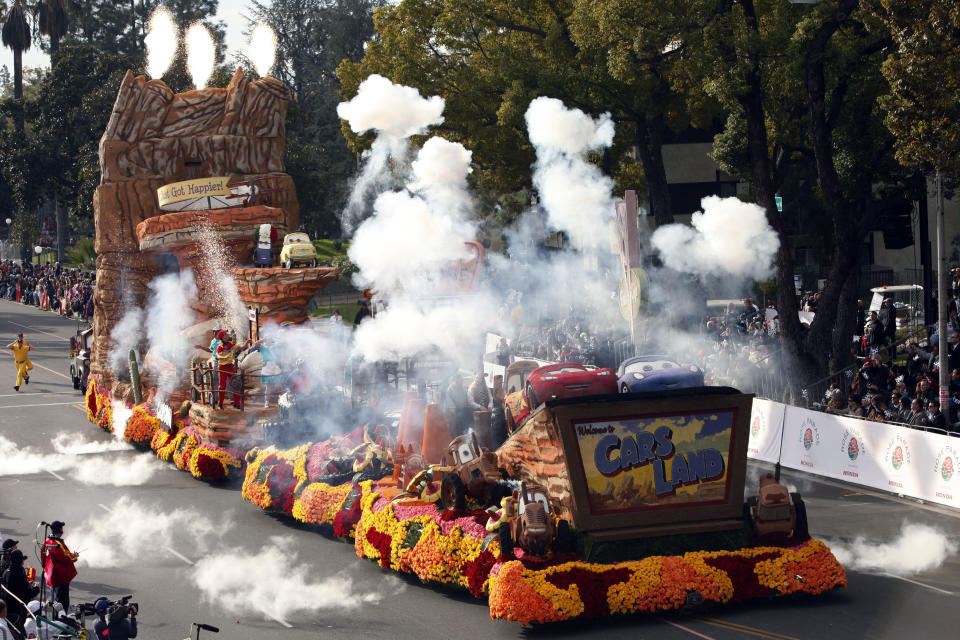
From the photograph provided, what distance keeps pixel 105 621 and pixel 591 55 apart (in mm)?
25924

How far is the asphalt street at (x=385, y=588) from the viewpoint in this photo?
564 inches

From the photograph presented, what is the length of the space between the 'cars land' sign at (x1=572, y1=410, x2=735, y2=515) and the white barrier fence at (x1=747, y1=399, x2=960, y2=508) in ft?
19.7

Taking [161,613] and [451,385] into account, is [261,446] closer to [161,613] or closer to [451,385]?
[451,385]

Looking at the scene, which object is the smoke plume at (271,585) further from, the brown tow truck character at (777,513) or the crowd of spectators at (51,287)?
the crowd of spectators at (51,287)

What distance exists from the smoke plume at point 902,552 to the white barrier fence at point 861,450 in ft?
5.04

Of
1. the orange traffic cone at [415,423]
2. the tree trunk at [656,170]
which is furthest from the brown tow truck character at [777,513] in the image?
the tree trunk at [656,170]

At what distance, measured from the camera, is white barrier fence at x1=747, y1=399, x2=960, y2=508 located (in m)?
19.7

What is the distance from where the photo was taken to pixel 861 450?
21.7 metres

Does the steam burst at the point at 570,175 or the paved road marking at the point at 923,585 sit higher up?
the steam burst at the point at 570,175

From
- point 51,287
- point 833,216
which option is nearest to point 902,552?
point 833,216

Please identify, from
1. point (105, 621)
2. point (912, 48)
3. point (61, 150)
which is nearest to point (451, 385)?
point (105, 621)

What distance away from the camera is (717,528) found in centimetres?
1555

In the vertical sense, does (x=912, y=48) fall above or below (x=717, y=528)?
above

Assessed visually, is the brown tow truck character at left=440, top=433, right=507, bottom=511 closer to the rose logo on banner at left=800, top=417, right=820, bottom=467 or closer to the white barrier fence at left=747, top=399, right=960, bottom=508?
the white barrier fence at left=747, top=399, right=960, bottom=508
